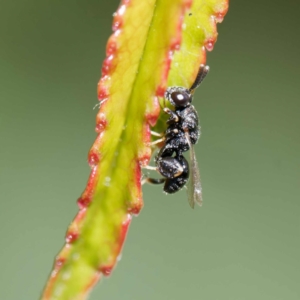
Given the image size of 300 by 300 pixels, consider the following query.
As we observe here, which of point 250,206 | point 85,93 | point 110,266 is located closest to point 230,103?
point 250,206

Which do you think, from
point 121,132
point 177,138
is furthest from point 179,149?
point 121,132

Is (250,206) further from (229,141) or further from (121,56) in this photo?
(121,56)

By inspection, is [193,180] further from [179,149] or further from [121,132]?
[121,132]

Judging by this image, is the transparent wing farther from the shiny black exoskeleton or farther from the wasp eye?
the wasp eye

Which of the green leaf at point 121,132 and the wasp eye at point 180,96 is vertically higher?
the wasp eye at point 180,96

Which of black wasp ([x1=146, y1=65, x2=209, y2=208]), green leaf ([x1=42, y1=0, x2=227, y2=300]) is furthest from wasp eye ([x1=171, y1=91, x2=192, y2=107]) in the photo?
green leaf ([x1=42, y1=0, x2=227, y2=300])

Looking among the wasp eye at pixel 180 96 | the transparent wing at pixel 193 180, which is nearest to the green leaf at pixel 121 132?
the wasp eye at pixel 180 96

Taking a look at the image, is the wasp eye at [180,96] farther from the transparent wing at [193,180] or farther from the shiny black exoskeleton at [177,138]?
the transparent wing at [193,180]
